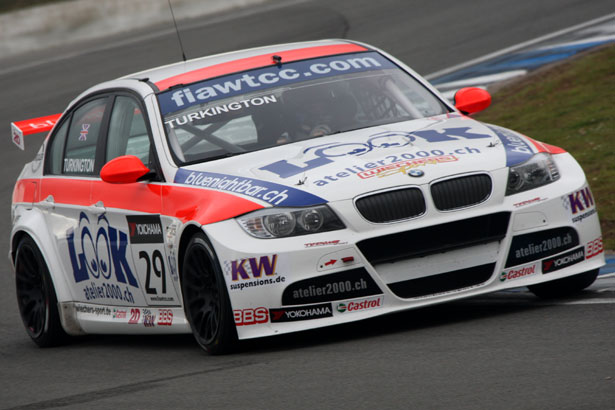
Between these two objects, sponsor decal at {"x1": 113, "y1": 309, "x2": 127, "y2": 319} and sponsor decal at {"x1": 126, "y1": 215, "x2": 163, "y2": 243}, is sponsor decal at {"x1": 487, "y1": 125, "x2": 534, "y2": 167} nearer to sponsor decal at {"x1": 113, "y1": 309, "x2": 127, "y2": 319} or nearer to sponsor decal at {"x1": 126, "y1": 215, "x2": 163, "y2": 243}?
sponsor decal at {"x1": 126, "y1": 215, "x2": 163, "y2": 243}

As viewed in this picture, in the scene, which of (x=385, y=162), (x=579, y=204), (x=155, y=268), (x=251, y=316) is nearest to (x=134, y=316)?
(x=155, y=268)

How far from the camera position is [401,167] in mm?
6020

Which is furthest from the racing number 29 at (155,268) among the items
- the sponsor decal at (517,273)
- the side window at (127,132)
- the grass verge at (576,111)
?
the grass verge at (576,111)

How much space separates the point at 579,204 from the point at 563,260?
A: 1.03 ft

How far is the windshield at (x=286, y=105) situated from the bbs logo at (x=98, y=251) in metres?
0.68

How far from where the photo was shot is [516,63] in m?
16.7

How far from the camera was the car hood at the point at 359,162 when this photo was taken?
5.92 m

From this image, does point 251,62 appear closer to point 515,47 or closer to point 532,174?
point 532,174

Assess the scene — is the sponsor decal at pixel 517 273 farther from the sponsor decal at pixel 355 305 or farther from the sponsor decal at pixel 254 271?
the sponsor decal at pixel 254 271

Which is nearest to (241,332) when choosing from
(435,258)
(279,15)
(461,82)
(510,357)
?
(435,258)

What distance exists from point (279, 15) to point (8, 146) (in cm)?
896

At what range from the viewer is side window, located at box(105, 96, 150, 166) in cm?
714

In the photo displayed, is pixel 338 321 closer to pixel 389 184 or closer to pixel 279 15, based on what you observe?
pixel 389 184

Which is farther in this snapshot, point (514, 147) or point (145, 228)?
point (145, 228)
